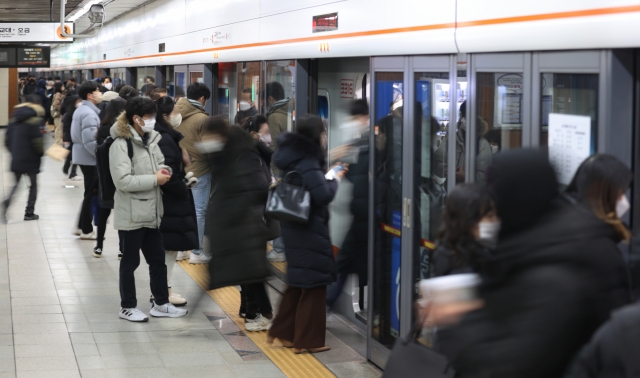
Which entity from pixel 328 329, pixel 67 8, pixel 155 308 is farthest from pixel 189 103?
pixel 67 8

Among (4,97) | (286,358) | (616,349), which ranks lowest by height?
(286,358)

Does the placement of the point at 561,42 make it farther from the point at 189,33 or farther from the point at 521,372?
the point at 189,33

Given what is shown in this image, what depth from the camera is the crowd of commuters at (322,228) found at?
197 centimetres

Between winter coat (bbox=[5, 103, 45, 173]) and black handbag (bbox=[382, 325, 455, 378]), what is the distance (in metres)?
6.63

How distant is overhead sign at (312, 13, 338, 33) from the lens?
5.61 m

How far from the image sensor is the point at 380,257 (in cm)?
497

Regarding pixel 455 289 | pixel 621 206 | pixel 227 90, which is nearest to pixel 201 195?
pixel 227 90

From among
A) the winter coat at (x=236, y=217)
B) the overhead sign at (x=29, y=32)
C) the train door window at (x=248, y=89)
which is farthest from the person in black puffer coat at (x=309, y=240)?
the overhead sign at (x=29, y=32)

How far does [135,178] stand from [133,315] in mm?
1010

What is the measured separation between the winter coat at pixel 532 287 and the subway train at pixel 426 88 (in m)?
1.07

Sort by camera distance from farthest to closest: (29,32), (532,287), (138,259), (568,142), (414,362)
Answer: (29,32), (138,259), (568,142), (414,362), (532,287)

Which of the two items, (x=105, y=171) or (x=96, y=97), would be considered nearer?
(x=105, y=171)

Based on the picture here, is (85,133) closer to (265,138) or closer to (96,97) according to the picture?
(96,97)

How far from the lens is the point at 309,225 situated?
4.88 m
